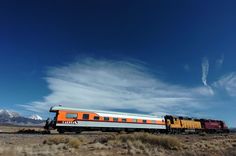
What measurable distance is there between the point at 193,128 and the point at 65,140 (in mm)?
37267

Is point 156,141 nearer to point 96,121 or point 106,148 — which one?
point 106,148

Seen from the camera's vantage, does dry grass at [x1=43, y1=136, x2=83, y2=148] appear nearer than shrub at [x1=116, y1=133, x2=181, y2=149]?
Yes

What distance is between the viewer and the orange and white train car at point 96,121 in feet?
85.7

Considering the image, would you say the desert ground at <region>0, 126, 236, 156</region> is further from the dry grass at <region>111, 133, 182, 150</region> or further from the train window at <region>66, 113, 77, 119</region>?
the train window at <region>66, 113, 77, 119</region>

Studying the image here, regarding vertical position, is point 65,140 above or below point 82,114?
below

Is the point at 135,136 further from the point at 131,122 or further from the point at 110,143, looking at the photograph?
the point at 131,122

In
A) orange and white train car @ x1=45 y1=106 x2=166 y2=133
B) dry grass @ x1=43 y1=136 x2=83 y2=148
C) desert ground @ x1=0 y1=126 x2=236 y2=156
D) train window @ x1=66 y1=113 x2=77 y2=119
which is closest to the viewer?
desert ground @ x1=0 y1=126 x2=236 y2=156

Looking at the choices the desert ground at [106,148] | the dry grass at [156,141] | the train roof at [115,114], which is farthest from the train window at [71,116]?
the dry grass at [156,141]

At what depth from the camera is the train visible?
26250 mm

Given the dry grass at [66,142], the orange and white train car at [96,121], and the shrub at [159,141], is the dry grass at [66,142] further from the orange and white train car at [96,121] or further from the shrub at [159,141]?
the orange and white train car at [96,121]

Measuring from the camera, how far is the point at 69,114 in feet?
87.2

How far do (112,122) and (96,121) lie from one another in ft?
9.92

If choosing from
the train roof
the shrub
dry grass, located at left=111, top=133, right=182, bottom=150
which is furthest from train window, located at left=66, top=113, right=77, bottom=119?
the shrub

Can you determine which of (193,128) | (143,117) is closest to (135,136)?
(143,117)
